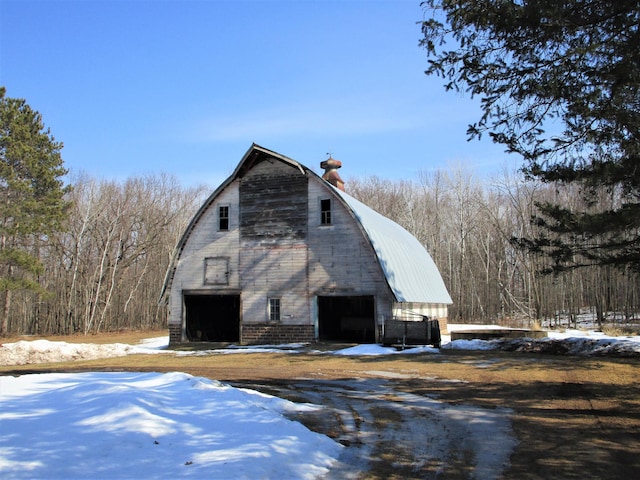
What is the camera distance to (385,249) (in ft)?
78.3

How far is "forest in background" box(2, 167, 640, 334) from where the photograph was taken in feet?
134

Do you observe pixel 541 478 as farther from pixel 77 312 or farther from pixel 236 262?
pixel 77 312

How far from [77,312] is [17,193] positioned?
45.8 feet

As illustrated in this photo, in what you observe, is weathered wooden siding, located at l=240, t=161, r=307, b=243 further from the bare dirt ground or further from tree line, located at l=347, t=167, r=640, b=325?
tree line, located at l=347, t=167, r=640, b=325

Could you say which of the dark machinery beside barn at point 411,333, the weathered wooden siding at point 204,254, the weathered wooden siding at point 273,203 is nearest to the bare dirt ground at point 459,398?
the dark machinery beside barn at point 411,333

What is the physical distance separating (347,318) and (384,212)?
25.3 m

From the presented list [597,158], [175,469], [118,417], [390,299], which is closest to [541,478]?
[175,469]

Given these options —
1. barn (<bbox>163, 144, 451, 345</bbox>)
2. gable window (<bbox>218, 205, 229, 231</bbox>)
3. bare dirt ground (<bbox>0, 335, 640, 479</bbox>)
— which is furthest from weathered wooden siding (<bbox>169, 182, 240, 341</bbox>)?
bare dirt ground (<bbox>0, 335, 640, 479</bbox>)

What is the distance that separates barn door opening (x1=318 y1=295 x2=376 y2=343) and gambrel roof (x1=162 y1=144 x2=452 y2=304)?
10.9 ft

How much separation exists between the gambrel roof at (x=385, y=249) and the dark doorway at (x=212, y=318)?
7.72 ft

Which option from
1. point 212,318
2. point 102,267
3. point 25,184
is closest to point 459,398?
point 212,318

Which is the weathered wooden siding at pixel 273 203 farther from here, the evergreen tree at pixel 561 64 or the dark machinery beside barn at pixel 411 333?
the evergreen tree at pixel 561 64

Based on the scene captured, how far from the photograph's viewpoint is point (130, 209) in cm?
4728

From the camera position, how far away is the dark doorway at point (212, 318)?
27109 millimetres
